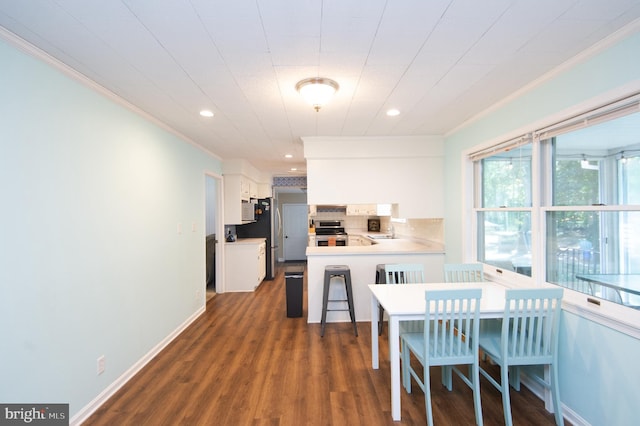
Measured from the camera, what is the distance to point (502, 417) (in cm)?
200

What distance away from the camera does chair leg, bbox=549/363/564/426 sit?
1867mm

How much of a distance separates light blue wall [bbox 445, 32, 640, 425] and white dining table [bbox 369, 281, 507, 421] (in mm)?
496

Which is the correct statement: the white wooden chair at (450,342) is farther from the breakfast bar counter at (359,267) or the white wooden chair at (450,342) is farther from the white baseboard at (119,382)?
the white baseboard at (119,382)

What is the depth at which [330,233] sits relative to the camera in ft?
24.7

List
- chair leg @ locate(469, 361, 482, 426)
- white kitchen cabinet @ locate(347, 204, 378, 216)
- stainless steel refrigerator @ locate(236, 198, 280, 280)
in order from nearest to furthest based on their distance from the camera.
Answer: chair leg @ locate(469, 361, 482, 426)
stainless steel refrigerator @ locate(236, 198, 280, 280)
white kitchen cabinet @ locate(347, 204, 378, 216)

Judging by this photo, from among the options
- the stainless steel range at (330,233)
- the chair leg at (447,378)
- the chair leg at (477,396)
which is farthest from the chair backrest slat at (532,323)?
the stainless steel range at (330,233)

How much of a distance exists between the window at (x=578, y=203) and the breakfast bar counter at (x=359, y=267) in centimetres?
102

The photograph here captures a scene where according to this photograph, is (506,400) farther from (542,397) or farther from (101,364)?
(101,364)

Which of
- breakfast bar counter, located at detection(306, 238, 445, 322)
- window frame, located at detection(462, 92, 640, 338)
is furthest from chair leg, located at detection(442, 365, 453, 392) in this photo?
breakfast bar counter, located at detection(306, 238, 445, 322)

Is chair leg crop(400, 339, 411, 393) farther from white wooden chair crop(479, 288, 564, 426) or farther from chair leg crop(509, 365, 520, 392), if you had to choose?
chair leg crop(509, 365, 520, 392)

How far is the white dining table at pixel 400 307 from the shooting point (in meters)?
2.00

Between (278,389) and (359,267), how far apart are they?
6.13 ft

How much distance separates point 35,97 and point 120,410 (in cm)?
223

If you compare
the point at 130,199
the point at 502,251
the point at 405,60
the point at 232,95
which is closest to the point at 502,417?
the point at 502,251
